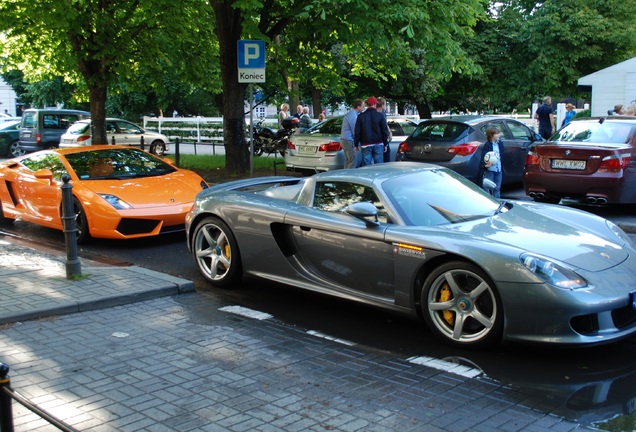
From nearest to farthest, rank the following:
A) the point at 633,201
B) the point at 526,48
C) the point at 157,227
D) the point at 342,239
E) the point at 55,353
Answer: the point at 55,353, the point at 342,239, the point at 157,227, the point at 633,201, the point at 526,48

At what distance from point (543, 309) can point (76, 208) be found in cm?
661

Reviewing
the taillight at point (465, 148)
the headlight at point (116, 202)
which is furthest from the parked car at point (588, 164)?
the headlight at point (116, 202)

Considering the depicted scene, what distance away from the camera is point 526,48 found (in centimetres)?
3041

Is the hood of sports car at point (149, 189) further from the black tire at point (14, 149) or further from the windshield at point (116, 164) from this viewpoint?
the black tire at point (14, 149)

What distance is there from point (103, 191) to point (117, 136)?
1665cm

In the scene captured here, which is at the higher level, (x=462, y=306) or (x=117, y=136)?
(x=117, y=136)

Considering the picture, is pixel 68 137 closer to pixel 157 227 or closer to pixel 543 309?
pixel 157 227

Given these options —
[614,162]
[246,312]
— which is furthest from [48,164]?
[614,162]

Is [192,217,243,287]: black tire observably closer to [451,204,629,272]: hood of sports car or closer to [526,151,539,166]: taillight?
[451,204,629,272]: hood of sports car

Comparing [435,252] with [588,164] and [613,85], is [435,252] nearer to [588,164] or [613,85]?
[588,164]

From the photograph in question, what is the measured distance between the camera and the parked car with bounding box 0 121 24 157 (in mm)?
26958

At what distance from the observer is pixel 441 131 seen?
13.1 m

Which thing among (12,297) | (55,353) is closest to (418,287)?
(55,353)

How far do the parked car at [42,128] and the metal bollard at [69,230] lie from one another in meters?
19.3
